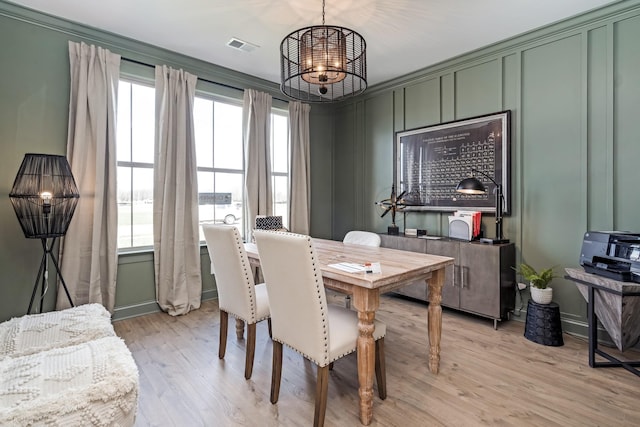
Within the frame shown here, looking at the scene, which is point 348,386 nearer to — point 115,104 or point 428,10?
point 428,10

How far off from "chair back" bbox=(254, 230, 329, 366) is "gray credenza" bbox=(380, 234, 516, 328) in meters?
2.04

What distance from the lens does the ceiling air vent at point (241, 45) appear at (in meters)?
3.18

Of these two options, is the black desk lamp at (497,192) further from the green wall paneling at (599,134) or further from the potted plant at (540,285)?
the green wall paneling at (599,134)

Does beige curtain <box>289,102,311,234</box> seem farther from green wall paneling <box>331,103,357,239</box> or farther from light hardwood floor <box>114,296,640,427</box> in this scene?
light hardwood floor <box>114,296,640,427</box>

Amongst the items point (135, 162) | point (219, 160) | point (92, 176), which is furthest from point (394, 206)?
point (92, 176)

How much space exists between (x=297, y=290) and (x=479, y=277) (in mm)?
2155

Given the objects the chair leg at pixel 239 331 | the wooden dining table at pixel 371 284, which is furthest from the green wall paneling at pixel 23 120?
the wooden dining table at pixel 371 284

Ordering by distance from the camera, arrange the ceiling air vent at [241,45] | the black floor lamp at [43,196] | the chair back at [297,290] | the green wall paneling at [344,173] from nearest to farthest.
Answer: the chair back at [297,290] → the black floor lamp at [43,196] → the ceiling air vent at [241,45] → the green wall paneling at [344,173]

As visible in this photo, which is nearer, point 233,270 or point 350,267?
point 350,267

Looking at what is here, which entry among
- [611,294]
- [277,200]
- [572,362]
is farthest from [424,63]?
[572,362]

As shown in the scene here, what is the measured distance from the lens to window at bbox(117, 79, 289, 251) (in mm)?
3273

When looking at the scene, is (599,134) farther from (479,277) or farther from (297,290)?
(297,290)

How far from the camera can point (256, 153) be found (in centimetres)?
401

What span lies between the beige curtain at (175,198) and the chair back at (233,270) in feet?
4.18
